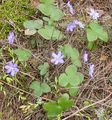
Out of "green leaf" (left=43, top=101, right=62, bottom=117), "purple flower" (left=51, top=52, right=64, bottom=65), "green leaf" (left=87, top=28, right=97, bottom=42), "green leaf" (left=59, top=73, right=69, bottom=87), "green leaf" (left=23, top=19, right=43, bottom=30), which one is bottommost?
"green leaf" (left=43, top=101, right=62, bottom=117)

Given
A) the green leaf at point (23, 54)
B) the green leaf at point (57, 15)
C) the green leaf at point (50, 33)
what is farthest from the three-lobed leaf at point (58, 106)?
the green leaf at point (57, 15)

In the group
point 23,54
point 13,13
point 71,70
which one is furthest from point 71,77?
point 13,13

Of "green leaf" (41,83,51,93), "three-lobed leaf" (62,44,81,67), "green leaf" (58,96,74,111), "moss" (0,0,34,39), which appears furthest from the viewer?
"moss" (0,0,34,39)

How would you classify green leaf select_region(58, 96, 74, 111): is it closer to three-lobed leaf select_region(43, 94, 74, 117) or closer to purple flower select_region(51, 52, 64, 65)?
three-lobed leaf select_region(43, 94, 74, 117)

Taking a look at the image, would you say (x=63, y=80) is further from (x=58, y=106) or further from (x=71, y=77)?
(x=58, y=106)

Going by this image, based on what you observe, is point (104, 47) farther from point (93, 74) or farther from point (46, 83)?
point (46, 83)

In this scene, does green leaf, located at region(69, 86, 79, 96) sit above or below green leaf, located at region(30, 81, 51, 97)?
below

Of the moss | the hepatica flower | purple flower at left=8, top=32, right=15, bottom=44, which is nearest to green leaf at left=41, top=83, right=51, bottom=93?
purple flower at left=8, top=32, right=15, bottom=44
